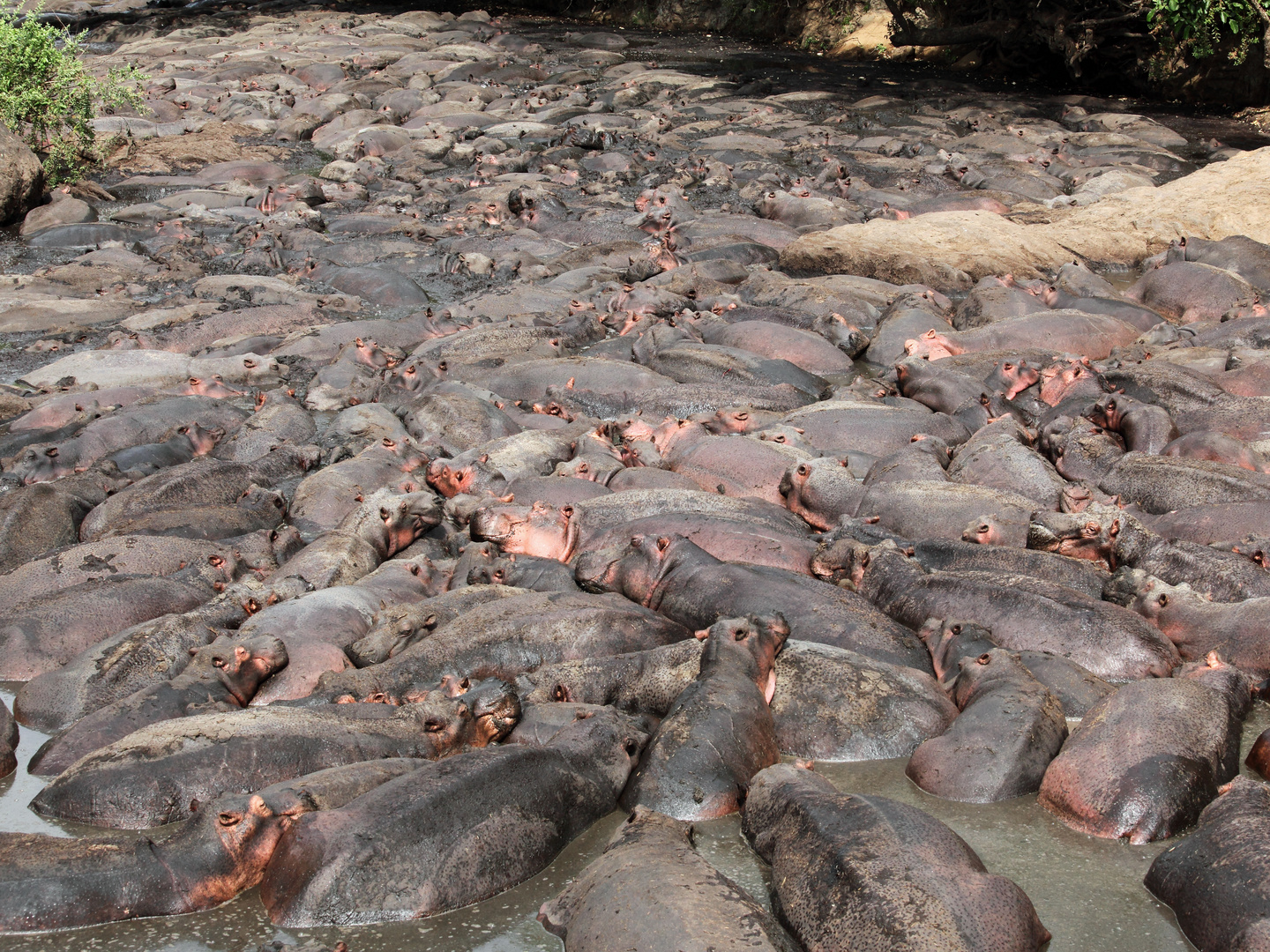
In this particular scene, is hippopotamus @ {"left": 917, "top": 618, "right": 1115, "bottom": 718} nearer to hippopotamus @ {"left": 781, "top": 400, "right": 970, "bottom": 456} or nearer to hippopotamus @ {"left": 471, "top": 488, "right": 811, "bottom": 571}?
hippopotamus @ {"left": 471, "top": 488, "right": 811, "bottom": 571}

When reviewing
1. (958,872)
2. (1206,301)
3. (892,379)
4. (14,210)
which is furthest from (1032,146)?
(958,872)

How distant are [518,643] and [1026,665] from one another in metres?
2.75

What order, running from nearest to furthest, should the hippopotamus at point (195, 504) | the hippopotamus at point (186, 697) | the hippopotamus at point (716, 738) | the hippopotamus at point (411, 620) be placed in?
the hippopotamus at point (716, 738) < the hippopotamus at point (186, 697) < the hippopotamus at point (411, 620) < the hippopotamus at point (195, 504)

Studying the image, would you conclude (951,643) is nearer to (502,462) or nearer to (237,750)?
(237,750)

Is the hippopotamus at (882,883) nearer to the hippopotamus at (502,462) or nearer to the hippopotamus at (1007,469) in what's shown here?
the hippopotamus at (1007,469)

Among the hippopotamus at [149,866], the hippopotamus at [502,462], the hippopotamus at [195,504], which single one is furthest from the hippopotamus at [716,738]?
the hippopotamus at [195,504]

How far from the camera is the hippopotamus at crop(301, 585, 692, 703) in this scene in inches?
250

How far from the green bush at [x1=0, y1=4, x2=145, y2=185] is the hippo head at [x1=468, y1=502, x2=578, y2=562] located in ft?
44.2

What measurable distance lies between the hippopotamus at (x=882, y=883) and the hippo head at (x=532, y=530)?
12.2ft

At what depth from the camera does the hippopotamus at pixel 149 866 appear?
4266 mm

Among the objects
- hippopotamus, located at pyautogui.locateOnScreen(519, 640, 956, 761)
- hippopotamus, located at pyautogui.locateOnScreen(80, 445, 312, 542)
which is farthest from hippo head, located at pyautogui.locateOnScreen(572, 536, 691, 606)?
hippopotamus, located at pyautogui.locateOnScreen(80, 445, 312, 542)

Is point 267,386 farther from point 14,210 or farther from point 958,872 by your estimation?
point 958,872

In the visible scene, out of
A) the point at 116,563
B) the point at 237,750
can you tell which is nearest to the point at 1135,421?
the point at 237,750

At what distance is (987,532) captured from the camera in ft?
24.8
